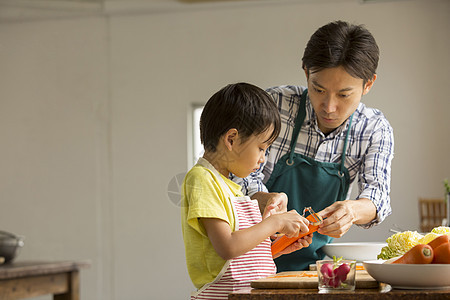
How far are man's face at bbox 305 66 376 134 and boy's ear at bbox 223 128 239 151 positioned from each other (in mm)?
312

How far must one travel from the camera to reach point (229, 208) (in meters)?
0.95

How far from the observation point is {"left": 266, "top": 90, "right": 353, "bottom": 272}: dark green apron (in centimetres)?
136

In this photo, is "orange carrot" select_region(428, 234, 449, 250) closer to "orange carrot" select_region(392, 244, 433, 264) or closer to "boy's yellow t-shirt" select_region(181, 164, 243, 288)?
"orange carrot" select_region(392, 244, 433, 264)

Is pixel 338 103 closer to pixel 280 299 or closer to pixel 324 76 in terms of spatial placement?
pixel 324 76

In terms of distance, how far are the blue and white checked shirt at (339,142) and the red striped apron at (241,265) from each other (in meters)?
0.32

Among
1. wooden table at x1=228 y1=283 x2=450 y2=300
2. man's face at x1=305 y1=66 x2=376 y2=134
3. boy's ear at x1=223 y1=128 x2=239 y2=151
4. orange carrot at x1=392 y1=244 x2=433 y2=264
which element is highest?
man's face at x1=305 y1=66 x2=376 y2=134

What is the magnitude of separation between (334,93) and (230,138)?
33cm

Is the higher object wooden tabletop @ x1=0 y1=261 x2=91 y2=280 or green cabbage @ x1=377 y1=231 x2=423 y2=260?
green cabbage @ x1=377 y1=231 x2=423 y2=260

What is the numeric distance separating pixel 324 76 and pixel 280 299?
0.59 meters

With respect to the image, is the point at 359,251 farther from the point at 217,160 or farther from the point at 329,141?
the point at 217,160

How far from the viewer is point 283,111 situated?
4.47 ft

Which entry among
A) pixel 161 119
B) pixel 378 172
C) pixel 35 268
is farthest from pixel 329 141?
pixel 161 119

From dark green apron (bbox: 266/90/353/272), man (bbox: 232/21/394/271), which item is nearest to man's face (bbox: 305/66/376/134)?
man (bbox: 232/21/394/271)

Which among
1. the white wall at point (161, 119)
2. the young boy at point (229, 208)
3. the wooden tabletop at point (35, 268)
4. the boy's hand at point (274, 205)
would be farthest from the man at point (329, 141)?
the white wall at point (161, 119)
